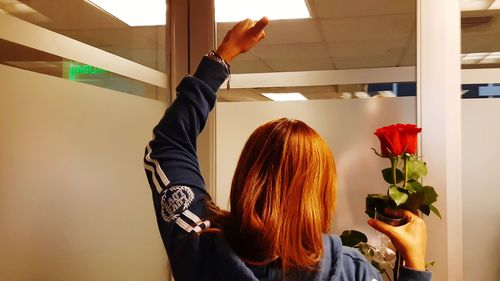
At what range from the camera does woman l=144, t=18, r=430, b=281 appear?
2.80 ft

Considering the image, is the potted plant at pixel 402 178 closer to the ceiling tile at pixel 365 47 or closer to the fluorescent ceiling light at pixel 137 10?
the ceiling tile at pixel 365 47

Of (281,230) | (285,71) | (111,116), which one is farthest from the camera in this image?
(285,71)

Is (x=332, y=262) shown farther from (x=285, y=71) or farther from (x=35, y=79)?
(x=285, y=71)

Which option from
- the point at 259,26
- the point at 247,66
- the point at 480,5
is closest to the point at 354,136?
the point at 247,66

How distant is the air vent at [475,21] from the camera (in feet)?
5.37

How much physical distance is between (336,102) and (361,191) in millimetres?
347

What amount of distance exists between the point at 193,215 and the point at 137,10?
3.57 feet

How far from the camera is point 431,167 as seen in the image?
163cm

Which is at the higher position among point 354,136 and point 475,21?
point 475,21

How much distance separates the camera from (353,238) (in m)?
1.58

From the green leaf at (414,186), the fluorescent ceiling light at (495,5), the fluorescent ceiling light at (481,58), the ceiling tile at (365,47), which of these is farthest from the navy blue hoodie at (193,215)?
the fluorescent ceiling light at (495,5)

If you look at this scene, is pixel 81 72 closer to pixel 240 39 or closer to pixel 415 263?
pixel 240 39

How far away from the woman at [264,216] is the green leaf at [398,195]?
320 mm

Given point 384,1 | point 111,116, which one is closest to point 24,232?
point 111,116
